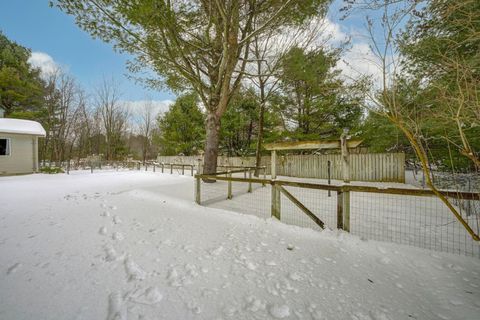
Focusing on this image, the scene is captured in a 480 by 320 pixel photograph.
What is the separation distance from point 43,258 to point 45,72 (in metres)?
26.8

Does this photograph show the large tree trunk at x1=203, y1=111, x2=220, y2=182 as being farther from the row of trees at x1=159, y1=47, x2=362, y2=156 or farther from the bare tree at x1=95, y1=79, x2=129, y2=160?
the bare tree at x1=95, y1=79, x2=129, y2=160

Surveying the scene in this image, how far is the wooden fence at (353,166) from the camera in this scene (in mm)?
9359

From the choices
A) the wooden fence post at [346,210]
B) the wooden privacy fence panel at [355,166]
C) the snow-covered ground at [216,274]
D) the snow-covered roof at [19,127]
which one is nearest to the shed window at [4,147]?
the snow-covered roof at [19,127]

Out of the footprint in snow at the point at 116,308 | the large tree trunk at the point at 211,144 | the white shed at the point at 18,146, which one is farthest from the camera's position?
the white shed at the point at 18,146

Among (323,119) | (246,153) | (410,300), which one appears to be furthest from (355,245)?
(246,153)

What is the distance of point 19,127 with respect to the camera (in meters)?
12.4

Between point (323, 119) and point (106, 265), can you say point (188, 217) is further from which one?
point (323, 119)

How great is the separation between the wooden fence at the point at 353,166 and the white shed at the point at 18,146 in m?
10.8

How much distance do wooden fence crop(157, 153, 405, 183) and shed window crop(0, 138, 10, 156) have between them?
11.2m

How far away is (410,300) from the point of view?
1930 millimetres

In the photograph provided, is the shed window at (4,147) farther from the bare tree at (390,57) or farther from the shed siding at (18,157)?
the bare tree at (390,57)

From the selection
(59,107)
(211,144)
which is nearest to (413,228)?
(211,144)

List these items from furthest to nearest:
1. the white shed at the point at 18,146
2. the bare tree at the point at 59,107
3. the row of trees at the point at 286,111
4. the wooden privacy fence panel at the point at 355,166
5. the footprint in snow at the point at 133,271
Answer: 1. the bare tree at the point at 59,107
2. the white shed at the point at 18,146
3. the wooden privacy fence panel at the point at 355,166
4. the row of trees at the point at 286,111
5. the footprint in snow at the point at 133,271

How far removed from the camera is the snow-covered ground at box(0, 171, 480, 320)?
69.2 inches
